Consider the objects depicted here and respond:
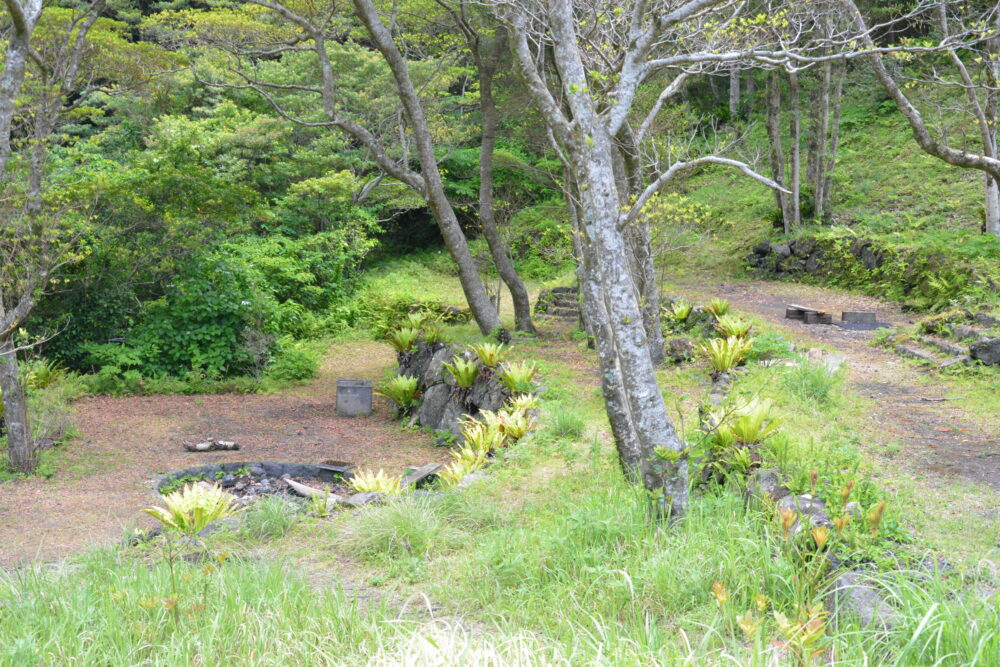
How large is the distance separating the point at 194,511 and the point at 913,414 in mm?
6403

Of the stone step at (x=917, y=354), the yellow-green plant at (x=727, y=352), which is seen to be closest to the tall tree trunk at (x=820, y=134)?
the stone step at (x=917, y=354)

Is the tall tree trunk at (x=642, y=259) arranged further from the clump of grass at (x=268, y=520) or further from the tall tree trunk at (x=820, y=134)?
the tall tree trunk at (x=820, y=134)

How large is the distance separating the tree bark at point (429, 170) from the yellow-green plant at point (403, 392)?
1.59 m

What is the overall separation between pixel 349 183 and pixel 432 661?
53.4 ft

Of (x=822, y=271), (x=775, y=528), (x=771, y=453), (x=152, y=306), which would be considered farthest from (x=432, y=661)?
(x=822, y=271)

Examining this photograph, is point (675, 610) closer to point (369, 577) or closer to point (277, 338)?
point (369, 577)

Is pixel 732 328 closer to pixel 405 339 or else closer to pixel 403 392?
pixel 403 392

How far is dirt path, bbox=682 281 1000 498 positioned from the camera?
578 cm

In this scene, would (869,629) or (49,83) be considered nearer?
(869,629)

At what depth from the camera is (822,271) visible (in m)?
16.9

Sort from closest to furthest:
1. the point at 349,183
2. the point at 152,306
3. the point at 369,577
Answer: the point at 369,577 < the point at 152,306 < the point at 349,183

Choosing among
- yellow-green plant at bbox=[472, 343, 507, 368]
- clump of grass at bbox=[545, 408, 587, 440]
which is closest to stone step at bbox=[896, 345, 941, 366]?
clump of grass at bbox=[545, 408, 587, 440]

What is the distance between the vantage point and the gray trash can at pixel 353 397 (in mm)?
11414

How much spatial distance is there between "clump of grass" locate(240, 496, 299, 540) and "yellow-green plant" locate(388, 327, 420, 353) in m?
6.73
